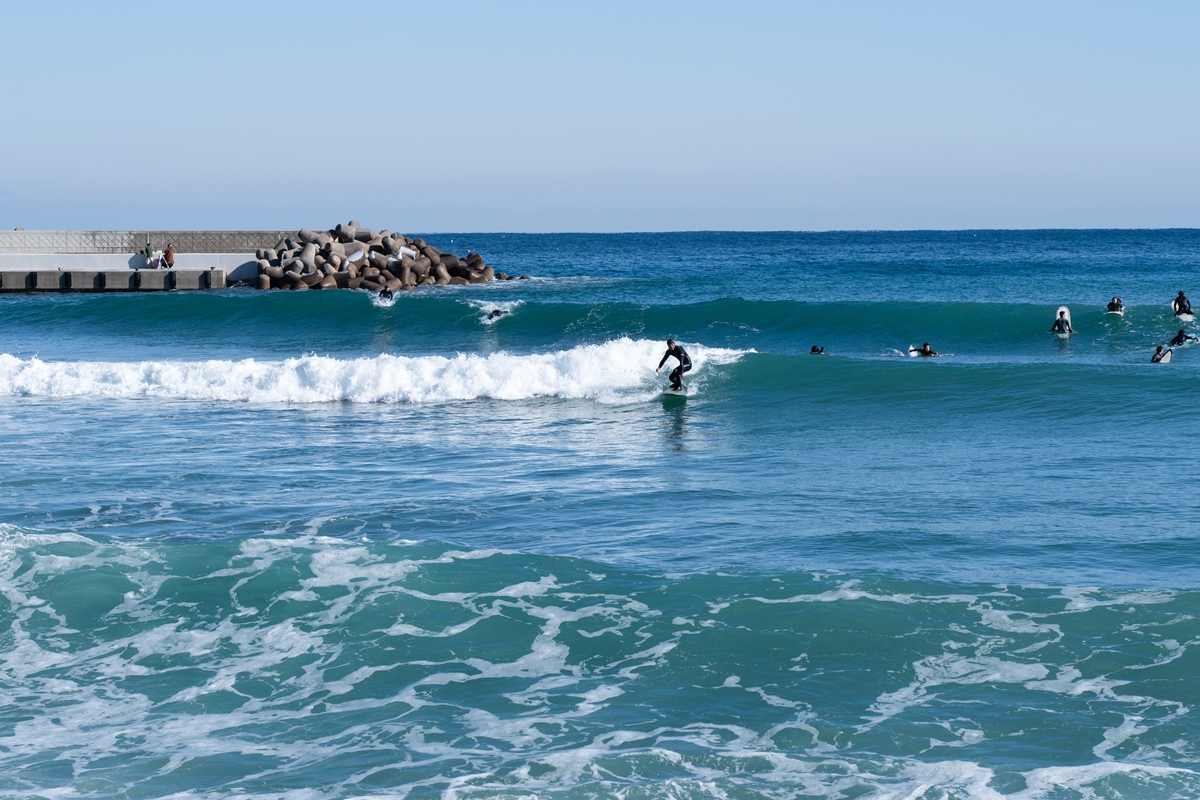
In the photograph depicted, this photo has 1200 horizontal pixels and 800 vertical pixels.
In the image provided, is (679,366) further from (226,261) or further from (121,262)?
(121,262)

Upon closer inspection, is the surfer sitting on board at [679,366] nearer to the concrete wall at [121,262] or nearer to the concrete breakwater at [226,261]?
the concrete breakwater at [226,261]

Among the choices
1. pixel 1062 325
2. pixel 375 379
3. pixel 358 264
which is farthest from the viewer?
pixel 358 264

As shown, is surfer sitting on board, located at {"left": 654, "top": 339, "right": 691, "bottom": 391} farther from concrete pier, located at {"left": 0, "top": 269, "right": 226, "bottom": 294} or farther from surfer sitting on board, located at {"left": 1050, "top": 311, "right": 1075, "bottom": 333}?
concrete pier, located at {"left": 0, "top": 269, "right": 226, "bottom": 294}

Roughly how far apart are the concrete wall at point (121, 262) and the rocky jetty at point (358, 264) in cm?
96

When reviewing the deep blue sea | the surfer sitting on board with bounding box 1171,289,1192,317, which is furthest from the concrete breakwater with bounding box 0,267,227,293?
the surfer sitting on board with bounding box 1171,289,1192,317

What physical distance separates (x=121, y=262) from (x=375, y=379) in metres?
32.6

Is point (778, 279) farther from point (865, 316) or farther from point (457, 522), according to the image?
point (457, 522)

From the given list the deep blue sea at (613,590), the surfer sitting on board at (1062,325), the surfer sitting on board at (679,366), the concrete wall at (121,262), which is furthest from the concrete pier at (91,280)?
the surfer sitting on board at (1062,325)

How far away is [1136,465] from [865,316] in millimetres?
21210

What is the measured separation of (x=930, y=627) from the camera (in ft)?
30.1

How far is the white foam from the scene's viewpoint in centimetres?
2325

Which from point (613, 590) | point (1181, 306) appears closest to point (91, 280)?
point (1181, 306)

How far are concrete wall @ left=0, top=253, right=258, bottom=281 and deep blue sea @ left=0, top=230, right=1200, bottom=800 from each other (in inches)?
1113

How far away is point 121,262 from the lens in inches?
2012
